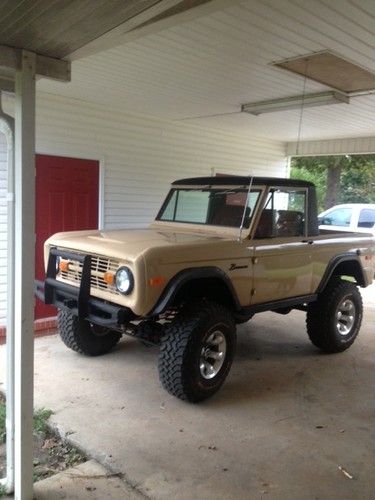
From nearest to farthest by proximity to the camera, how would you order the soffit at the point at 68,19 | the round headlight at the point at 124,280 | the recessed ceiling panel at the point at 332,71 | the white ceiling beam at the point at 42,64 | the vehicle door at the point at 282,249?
the soffit at the point at 68,19
the white ceiling beam at the point at 42,64
the round headlight at the point at 124,280
the recessed ceiling panel at the point at 332,71
the vehicle door at the point at 282,249

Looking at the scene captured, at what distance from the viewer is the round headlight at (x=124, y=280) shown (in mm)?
3939

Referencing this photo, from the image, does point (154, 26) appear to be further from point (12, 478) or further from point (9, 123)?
point (12, 478)

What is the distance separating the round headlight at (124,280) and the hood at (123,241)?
0.11 m

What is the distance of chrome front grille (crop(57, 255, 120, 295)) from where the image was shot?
415 cm

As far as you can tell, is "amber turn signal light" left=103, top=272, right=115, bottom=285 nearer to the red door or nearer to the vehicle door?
the vehicle door

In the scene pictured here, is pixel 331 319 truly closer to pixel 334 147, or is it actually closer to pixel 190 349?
pixel 190 349

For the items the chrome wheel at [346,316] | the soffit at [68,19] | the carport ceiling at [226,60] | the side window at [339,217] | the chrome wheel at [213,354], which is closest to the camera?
the soffit at [68,19]

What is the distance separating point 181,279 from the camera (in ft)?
13.3

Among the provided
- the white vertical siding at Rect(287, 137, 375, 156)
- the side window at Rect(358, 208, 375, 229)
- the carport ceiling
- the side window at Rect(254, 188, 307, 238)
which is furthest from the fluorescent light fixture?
the side window at Rect(358, 208, 375, 229)

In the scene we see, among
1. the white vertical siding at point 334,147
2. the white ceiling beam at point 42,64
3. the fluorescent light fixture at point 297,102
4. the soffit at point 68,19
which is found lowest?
the white ceiling beam at point 42,64

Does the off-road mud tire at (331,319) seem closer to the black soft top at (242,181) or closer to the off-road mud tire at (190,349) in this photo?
the black soft top at (242,181)

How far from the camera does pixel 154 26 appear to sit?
247 cm

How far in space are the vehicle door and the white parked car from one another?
6383 mm

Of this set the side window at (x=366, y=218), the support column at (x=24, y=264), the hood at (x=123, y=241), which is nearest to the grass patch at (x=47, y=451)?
A: the support column at (x=24, y=264)
